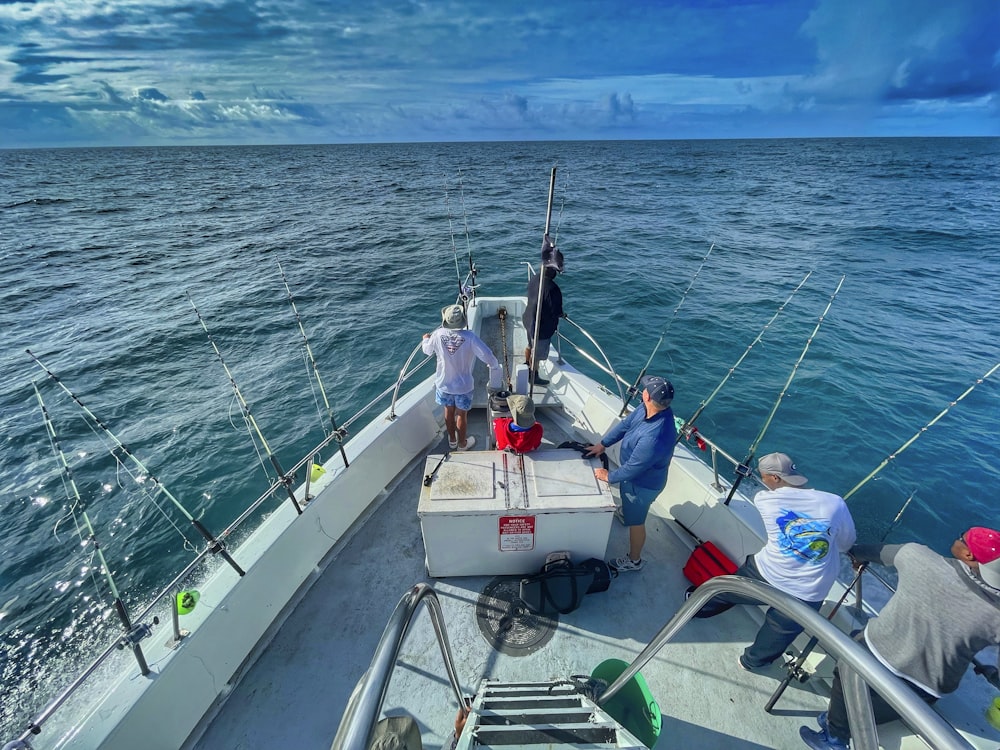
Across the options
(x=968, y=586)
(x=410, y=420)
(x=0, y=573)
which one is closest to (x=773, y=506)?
(x=968, y=586)

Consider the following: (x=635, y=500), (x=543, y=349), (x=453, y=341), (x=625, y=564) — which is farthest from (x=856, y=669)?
(x=543, y=349)

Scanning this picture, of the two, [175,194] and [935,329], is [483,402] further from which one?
[175,194]

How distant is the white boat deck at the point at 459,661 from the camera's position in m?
2.83

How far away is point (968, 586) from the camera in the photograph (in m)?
1.85

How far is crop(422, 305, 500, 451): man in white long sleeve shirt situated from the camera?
4.01 m

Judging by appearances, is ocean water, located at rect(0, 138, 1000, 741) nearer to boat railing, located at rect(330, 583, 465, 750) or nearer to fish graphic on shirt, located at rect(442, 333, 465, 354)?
fish graphic on shirt, located at rect(442, 333, 465, 354)

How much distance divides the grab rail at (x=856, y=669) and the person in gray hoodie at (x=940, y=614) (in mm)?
834

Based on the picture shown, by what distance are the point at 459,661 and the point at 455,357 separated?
249 cm

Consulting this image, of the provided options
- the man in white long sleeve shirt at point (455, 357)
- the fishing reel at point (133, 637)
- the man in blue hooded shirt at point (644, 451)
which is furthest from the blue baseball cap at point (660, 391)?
the fishing reel at point (133, 637)

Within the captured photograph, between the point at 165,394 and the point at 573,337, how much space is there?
9279 millimetres

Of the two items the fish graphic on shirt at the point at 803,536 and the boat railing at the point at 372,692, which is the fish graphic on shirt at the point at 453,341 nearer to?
the boat railing at the point at 372,692

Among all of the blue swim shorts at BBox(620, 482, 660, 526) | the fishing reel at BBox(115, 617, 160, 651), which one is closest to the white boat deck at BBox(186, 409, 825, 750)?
the blue swim shorts at BBox(620, 482, 660, 526)

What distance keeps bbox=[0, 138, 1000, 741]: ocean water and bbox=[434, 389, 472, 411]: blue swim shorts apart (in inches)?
105

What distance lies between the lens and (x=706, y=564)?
11.7ft
